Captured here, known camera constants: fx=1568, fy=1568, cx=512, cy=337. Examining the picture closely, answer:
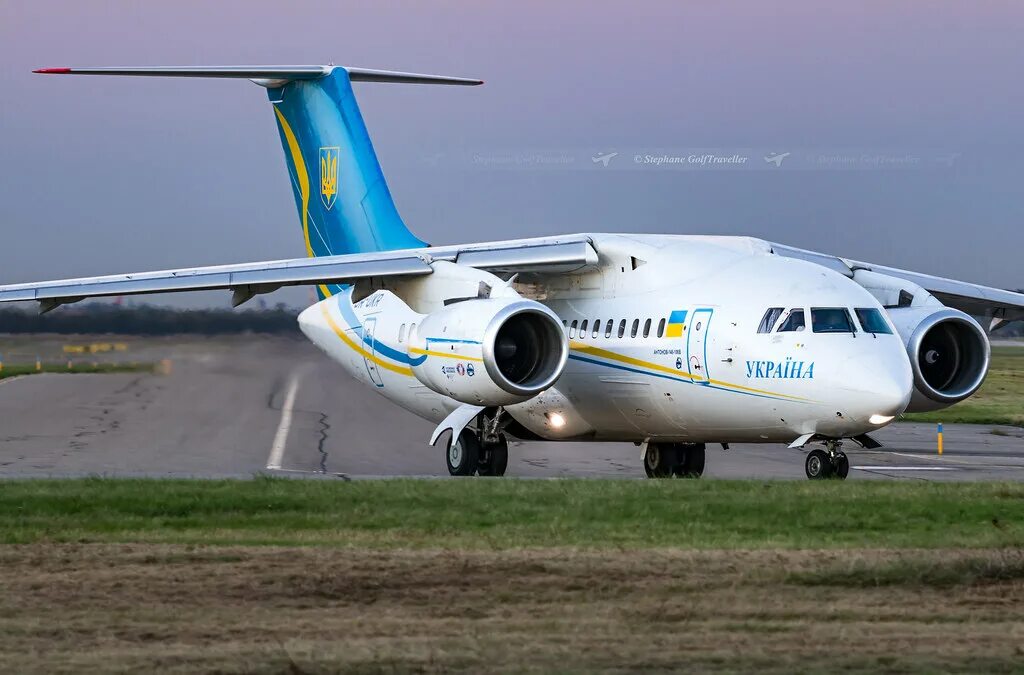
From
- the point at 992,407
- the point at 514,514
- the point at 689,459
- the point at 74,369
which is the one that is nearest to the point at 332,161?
the point at 689,459

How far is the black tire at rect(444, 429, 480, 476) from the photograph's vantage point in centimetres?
2083

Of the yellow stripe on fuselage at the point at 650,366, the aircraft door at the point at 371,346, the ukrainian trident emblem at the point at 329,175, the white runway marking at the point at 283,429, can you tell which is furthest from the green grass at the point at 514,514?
the ukrainian trident emblem at the point at 329,175

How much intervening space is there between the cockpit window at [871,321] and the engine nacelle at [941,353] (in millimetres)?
1176

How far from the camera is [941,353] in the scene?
797 inches

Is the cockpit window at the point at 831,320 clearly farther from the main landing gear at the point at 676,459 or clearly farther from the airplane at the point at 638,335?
the main landing gear at the point at 676,459

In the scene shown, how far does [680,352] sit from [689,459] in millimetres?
3096

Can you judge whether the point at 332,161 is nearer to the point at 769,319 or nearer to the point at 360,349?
the point at 360,349

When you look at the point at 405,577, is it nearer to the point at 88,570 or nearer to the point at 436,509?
the point at 88,570

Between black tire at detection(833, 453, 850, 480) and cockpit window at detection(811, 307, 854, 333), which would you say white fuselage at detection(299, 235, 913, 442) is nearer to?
cockpit window at detection(811, 307, 854, 333)

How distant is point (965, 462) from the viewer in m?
24.9

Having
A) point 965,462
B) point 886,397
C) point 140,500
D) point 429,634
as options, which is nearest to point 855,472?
point 965,462

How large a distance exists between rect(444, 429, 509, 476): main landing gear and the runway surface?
1305mm

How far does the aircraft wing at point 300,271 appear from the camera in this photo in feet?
67.5

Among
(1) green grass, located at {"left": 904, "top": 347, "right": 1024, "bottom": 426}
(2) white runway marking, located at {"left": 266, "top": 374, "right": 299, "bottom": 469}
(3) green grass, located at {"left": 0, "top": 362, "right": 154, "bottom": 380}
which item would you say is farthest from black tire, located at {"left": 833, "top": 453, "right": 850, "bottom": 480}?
(3) green grass, located at {"left": 0, "top": 362, "right": 154, "bottom": 380}
